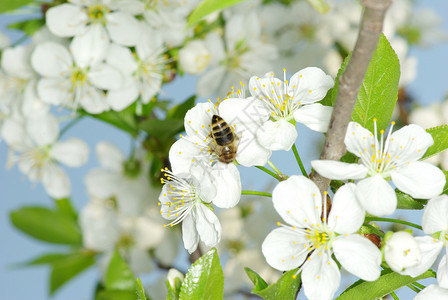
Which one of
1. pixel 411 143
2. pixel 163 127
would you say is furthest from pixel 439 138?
pixel 163 127

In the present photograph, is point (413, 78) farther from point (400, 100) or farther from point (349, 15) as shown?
point (349, 15)

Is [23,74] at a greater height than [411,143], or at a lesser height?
lesser

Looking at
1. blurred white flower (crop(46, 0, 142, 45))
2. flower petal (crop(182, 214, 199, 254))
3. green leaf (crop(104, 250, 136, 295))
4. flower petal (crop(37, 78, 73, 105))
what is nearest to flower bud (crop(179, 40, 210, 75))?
blurred white flower (crop(46, 0, 142, 45))

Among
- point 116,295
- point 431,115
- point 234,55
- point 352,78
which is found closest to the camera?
point 352,78

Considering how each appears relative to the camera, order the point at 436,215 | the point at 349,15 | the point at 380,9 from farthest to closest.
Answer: the point at 349,15 → the point at 436,215 → the point at 380,9

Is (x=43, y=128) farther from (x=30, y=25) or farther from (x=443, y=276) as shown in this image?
(x=443, y=276)

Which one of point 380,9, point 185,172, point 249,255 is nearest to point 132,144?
point 249,255

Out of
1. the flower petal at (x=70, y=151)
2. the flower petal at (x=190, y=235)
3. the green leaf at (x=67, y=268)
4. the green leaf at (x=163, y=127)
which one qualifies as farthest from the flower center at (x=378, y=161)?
the green leaf at (x=67, y=268)
